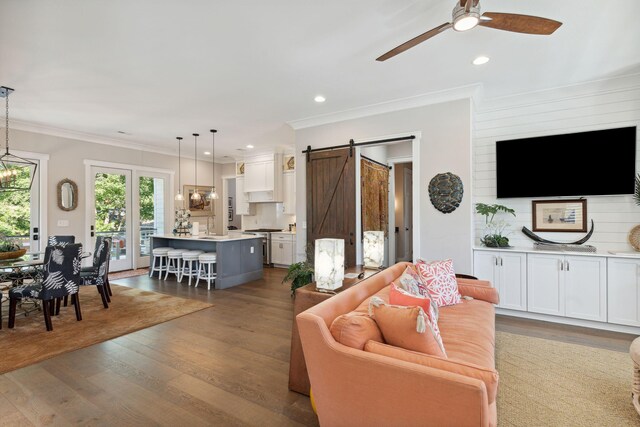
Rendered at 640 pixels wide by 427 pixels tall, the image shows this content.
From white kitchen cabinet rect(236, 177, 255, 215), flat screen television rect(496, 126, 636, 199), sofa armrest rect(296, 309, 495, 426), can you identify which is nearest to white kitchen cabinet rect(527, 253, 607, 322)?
flat screen television rect(496, 126, 636, 199)

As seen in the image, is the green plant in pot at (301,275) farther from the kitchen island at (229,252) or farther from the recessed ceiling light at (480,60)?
the recessed ceiling light at (480,60)

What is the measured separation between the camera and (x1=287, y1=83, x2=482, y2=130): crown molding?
4.02 m

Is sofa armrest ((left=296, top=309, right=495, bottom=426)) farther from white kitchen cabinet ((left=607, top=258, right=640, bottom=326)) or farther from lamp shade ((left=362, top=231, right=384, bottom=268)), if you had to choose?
white kitchen cabinet ((left=607, top=258, right=640, bottom=326))

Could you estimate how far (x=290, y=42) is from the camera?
2908mm

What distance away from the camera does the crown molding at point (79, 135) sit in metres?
5.46

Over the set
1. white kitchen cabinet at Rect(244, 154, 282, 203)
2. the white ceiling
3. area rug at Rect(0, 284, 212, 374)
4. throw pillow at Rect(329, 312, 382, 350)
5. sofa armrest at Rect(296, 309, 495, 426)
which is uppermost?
the white ceiling

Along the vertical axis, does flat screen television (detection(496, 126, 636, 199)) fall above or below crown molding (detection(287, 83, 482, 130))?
below

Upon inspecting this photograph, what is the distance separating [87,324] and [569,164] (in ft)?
20.5

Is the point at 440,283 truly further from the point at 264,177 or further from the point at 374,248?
the point at 264,177

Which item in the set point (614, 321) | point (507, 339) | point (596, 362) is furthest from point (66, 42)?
point (614, 321)

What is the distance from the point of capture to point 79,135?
6156mm

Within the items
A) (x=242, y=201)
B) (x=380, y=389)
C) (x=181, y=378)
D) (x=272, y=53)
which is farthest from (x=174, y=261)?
(x=380, y=389)

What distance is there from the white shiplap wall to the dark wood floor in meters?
1.27

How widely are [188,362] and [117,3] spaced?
2967 millimetres
